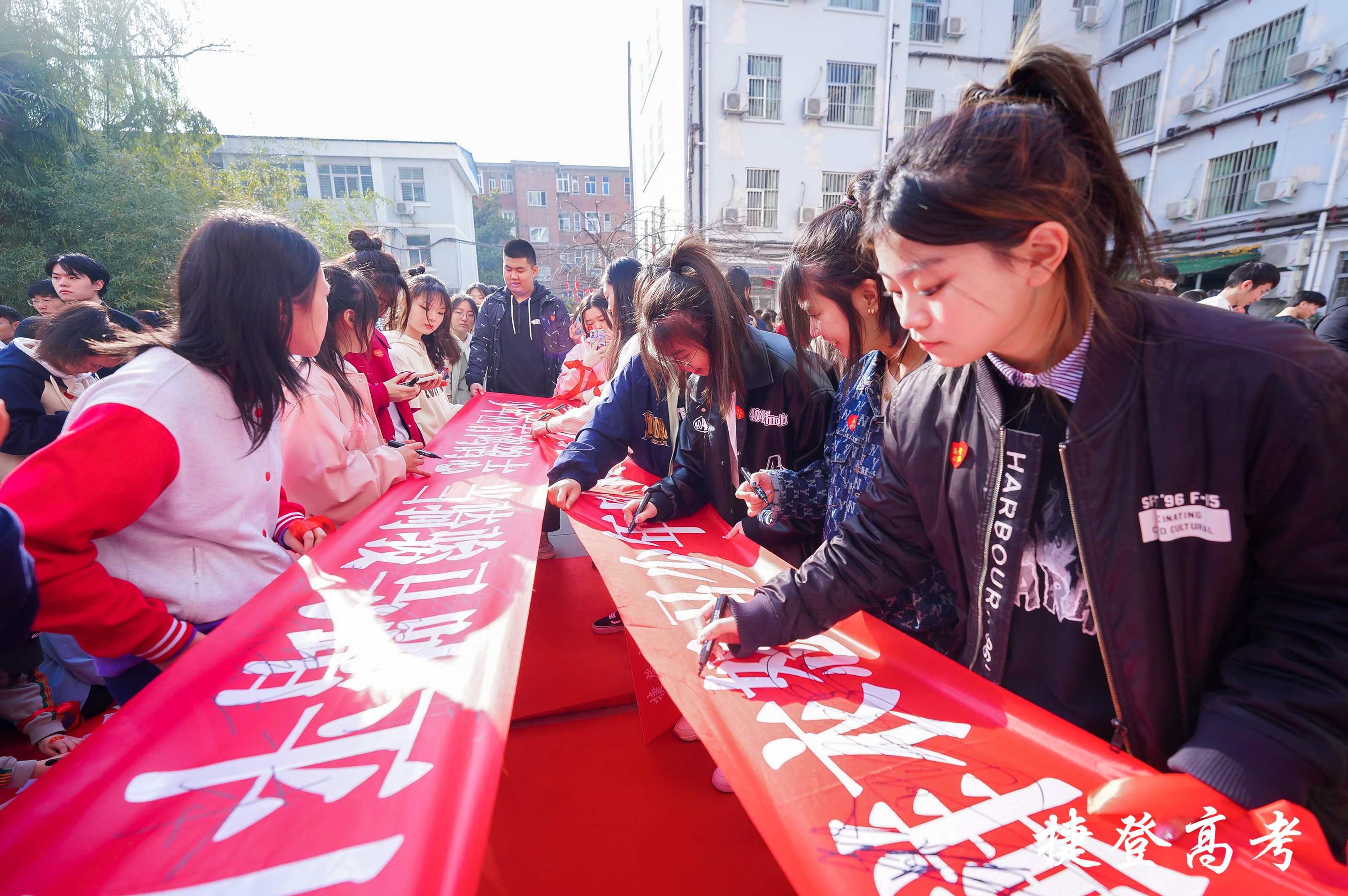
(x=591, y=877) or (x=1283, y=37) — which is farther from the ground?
(x=1283, y=37)

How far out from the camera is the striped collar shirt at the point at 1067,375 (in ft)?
3.21

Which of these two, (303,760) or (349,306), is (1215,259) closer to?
(349,306)

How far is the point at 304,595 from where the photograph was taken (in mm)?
1582

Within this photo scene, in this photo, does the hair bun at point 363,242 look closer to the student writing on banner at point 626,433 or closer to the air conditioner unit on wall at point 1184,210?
the student writing on banner at point 626,433

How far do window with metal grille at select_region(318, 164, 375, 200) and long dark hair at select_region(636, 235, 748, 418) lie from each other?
2891 centimetres

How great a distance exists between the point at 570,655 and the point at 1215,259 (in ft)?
54.7

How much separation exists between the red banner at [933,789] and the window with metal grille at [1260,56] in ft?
57.2

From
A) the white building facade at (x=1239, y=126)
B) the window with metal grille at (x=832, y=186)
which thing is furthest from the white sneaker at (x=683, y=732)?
the window with metal grille at (x=832, y=186)

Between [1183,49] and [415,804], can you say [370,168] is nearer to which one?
[1183,49]

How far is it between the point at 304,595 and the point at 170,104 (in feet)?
61.9

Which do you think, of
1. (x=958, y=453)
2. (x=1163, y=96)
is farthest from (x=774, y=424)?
(x=1163, y=96)

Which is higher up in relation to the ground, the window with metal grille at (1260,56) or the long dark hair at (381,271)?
the window with metal grille at (1260,56)

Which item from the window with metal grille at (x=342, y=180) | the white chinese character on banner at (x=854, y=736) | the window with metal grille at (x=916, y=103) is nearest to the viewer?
the white chinese character on banner at (x=854, y=736)

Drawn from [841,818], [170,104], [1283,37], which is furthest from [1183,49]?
[170,104]
